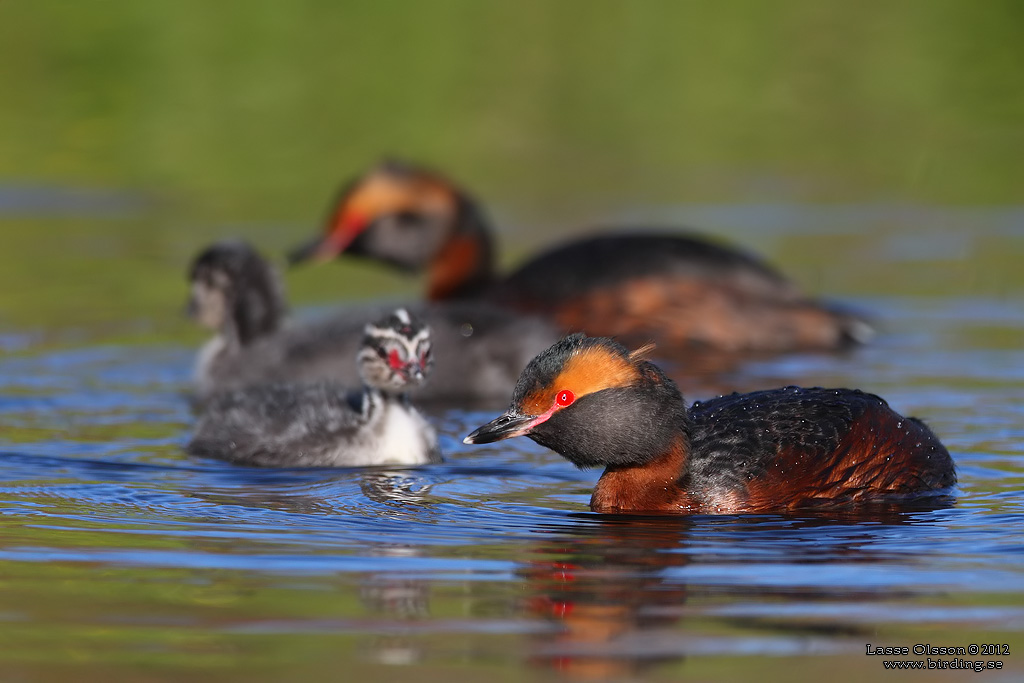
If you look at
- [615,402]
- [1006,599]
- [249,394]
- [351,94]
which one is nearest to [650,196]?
[351,94]

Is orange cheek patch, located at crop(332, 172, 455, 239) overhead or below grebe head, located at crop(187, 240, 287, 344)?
overhead

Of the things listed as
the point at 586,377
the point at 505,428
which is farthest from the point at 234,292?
the point at 586,377

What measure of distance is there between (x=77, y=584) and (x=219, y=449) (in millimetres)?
2779

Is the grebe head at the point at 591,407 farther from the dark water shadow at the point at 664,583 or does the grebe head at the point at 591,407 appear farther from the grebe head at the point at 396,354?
the grebe head at the point at 396,354

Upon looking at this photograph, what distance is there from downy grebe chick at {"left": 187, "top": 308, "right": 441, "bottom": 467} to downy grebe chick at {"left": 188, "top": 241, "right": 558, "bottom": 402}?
56.5 inches

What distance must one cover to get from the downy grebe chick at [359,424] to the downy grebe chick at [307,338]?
144 cm

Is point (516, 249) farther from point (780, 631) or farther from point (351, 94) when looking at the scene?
point (780, 631)

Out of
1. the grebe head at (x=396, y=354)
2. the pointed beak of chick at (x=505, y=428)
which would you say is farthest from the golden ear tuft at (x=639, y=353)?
the grebe head at (x=396, y=354)

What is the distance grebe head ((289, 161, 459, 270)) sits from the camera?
13.5m

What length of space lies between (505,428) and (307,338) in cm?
403

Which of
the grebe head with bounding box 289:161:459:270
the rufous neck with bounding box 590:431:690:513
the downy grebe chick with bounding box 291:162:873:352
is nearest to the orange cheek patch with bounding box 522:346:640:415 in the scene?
the rufous neck with bounding box 590:431:690:513

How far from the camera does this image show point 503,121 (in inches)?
804

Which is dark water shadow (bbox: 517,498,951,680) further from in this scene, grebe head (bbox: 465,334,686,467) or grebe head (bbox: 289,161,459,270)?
grebe head (bbox: 289,161,459,270)

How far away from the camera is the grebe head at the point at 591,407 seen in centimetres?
723
